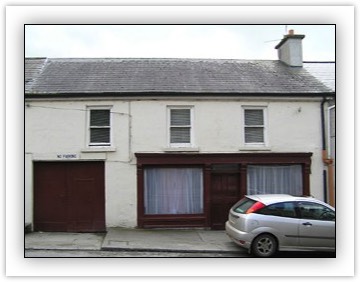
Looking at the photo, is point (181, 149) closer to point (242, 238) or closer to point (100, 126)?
point (100, 126)

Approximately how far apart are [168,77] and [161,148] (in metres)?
2.52

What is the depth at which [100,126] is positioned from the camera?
12531 mm

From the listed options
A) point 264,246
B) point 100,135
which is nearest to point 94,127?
point 100,135

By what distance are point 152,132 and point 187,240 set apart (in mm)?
3525

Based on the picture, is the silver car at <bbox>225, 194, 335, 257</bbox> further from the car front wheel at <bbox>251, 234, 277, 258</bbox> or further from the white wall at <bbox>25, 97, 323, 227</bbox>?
the white wall at <bbox>25, 97, 323, 227</bbox>

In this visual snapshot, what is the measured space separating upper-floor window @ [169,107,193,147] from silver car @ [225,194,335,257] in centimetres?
383

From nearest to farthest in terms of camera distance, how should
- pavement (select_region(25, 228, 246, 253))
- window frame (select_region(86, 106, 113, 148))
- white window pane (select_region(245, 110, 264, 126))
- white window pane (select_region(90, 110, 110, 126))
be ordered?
pavement (select_region(25, 228, 246, 253)) → window frame (select_region(86, 106, 113, 148)) → white window pane (select_region(90, 110, 110, 126)) → white window pane (select_region(245, 110, 264, 126))

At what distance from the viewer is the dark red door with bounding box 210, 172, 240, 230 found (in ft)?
41.7

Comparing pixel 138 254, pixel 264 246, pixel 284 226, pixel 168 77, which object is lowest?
pixel 138 254

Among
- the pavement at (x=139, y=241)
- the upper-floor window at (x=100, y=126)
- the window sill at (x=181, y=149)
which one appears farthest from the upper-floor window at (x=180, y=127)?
the pavement at (x=139, y=241)

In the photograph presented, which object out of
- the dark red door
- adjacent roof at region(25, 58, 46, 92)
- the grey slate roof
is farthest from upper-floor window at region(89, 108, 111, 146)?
the dark red door

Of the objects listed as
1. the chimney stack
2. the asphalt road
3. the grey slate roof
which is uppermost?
the chimney stack

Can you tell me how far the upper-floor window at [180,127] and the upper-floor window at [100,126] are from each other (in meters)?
1.98

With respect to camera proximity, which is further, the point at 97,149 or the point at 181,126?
the point at 181,126
